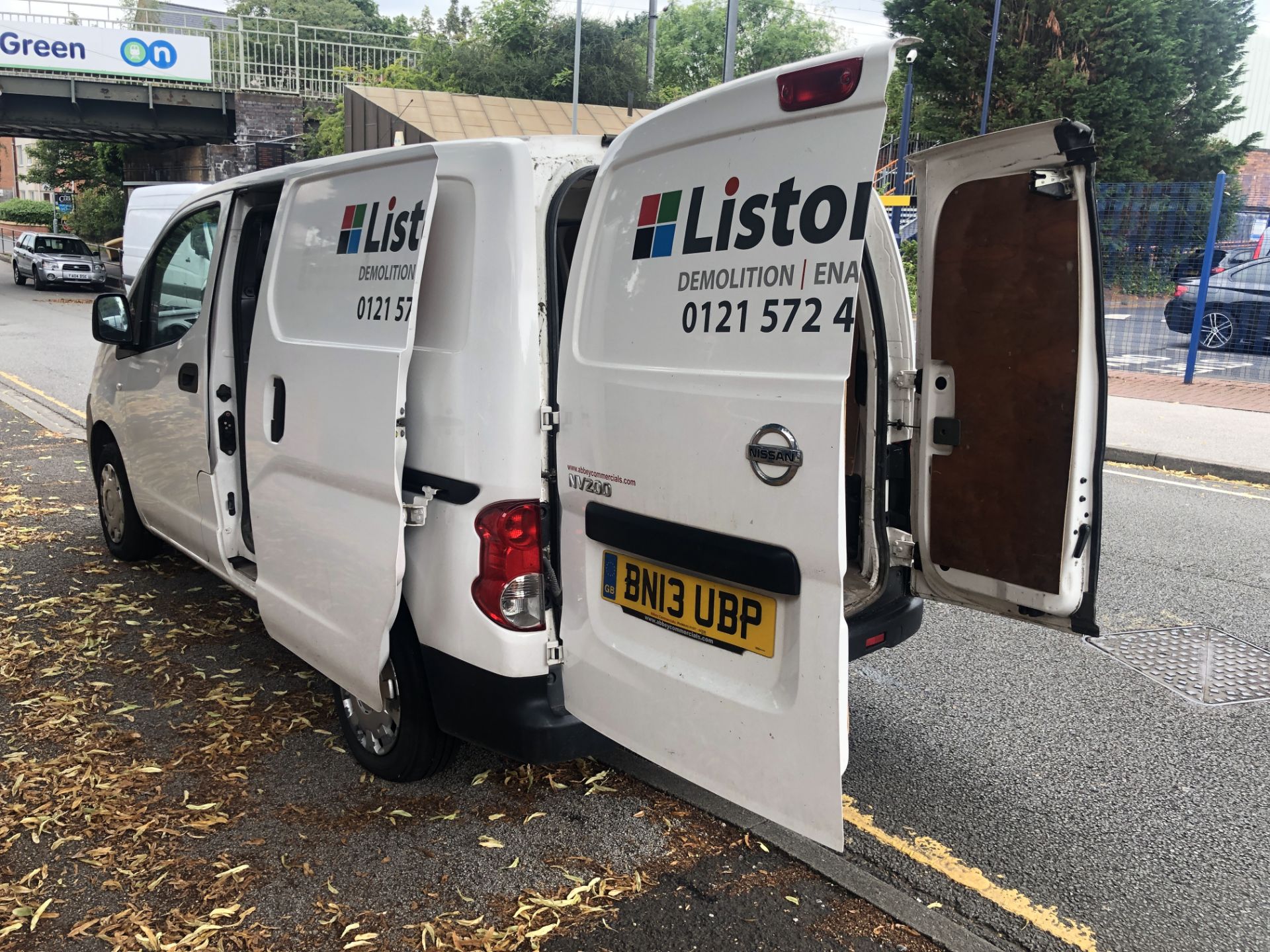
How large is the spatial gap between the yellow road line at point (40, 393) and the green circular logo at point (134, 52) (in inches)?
934

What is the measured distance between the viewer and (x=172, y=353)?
14.8ft

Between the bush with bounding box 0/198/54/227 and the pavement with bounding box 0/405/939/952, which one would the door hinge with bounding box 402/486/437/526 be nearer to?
the pavement with bounding box 0/405/939/952

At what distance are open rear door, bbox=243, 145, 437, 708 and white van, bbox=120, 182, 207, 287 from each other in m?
19.5

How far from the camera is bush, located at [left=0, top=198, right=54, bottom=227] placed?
2234 inches

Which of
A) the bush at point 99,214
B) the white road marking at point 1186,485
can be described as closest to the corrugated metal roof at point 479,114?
the white road marking at point 1186,485

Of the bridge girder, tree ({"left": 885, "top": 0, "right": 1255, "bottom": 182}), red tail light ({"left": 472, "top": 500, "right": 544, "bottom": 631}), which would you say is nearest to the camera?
red tail light ({"left": 472, "top": 500, "right": 544, "bottom": 631})

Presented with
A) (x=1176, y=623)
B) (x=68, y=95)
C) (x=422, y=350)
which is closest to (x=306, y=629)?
(x=422, y=350)

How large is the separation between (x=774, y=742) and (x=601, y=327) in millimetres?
1154

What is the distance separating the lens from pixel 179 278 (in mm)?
4691

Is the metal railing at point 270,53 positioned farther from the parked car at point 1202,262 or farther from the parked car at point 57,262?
the parked car at point 1202,262

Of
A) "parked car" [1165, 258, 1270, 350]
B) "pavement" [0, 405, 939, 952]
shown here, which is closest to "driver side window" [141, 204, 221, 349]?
"pavement" [0, 405, 939, 952]

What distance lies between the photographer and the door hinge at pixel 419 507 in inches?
116

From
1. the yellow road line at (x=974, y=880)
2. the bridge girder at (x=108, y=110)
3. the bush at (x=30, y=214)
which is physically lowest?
the yellow road line at (x=974, y=880)

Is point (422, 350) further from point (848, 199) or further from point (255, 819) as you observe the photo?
point (255, 819)
